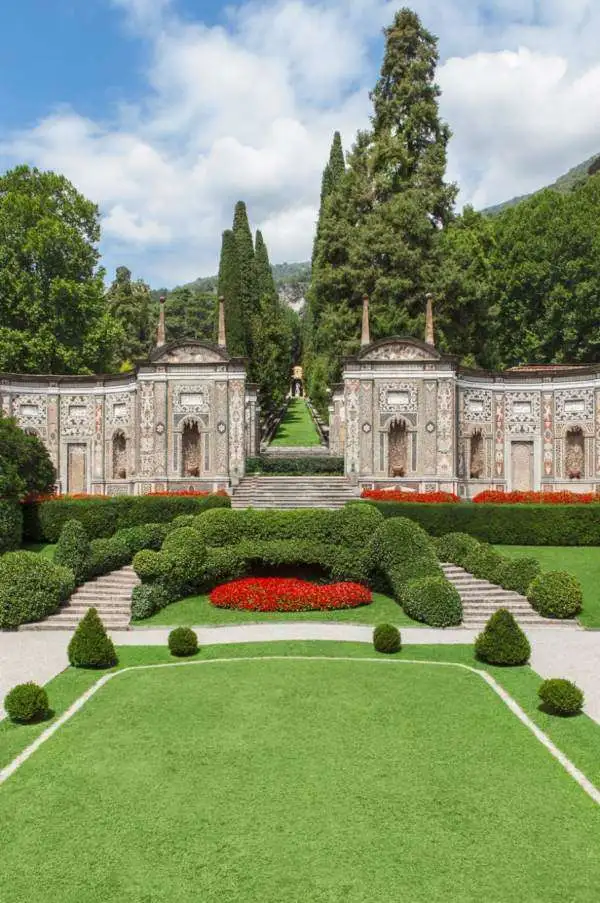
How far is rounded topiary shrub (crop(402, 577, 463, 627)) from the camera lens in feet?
60.3

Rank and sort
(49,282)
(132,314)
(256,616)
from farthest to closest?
(132,314) < (49,282) < (256,616)

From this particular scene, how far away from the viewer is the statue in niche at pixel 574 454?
3481 cm

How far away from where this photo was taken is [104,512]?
994 inches

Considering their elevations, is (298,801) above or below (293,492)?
below

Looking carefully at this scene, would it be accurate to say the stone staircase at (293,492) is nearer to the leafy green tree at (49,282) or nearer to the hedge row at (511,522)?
the hedge row at (511,522)

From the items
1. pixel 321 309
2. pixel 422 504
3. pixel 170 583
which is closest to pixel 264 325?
pixel 321 309

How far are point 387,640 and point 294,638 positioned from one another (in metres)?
2.62

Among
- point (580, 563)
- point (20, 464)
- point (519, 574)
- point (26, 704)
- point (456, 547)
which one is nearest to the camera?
point (26, 704)

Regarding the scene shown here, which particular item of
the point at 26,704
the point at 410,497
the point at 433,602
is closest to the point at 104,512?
the point at 410,497

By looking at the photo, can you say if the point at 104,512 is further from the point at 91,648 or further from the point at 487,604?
the point at 487,604

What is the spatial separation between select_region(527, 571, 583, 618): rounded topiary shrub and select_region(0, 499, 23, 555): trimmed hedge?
17.2 metres

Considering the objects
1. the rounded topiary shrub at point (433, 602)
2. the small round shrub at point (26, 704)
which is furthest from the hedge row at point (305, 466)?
the small round shrub at point (26, 704)

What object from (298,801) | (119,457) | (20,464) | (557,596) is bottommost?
(298,801)

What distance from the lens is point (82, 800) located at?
9141 mm
